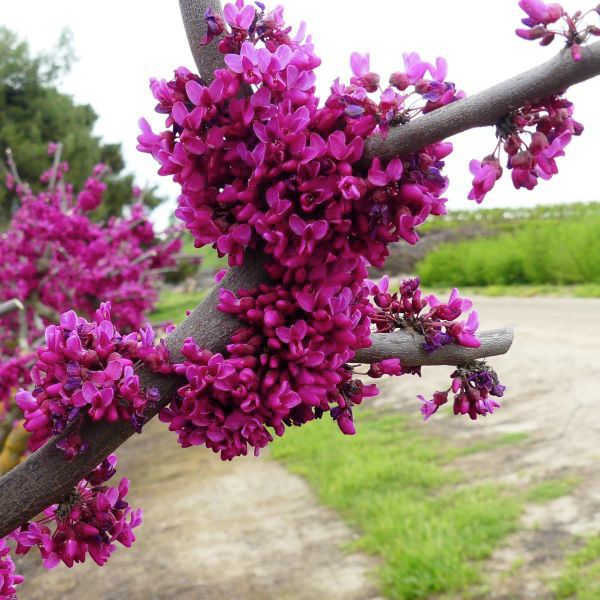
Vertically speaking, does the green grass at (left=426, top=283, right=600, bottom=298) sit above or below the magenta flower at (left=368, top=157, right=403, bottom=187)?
below

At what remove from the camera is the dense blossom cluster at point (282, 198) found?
4.27 feet

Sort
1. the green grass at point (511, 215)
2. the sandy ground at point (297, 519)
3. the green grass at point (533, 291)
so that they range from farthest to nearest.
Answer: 1. the green grass at point (511, 215)
2. the green grass at point (533, 291)
3. the sandy ground at point (297, 519)

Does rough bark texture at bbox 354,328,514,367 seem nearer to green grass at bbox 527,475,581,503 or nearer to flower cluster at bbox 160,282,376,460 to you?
flower cluster at bbox 160,282,376,460

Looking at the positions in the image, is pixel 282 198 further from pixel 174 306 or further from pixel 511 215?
pixel 174 306

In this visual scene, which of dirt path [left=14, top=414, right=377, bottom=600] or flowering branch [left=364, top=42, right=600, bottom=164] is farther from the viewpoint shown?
dirt path [left=14, top=414, right=377, bottom=600]

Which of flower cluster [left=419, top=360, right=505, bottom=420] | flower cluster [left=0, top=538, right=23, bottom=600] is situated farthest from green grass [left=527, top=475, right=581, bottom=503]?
flower cluster [left=0, top=538, right=23, bottom=600]

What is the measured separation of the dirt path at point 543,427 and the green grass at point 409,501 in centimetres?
22

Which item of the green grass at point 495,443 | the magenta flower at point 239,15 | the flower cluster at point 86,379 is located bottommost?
the green grass at point 495,443

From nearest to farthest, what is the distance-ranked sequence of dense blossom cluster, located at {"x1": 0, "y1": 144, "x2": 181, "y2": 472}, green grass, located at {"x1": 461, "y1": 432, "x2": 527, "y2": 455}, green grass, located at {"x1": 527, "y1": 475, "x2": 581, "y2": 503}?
green grass, located at {"x1": 527, "y1": 475, "x2": 581, "y2": 503}, green grass, located at {"x1": 461, "y1": 432, "x2": 527, "y2": 455}, dense blossom cluster, located at {"x1": 0, "y1": 144, "x2": 181, "y2": 472}

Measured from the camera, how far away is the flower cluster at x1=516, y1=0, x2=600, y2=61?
115 cm

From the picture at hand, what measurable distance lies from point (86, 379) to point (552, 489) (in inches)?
234

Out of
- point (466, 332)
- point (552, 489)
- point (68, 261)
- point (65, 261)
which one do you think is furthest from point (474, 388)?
point (65, 261)

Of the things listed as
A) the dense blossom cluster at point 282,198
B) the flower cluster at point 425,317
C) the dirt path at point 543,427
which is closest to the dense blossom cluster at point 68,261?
the dirt path at point 543,427

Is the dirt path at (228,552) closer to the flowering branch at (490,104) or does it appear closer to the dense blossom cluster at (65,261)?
the dense blossom cluster at (65,261)
